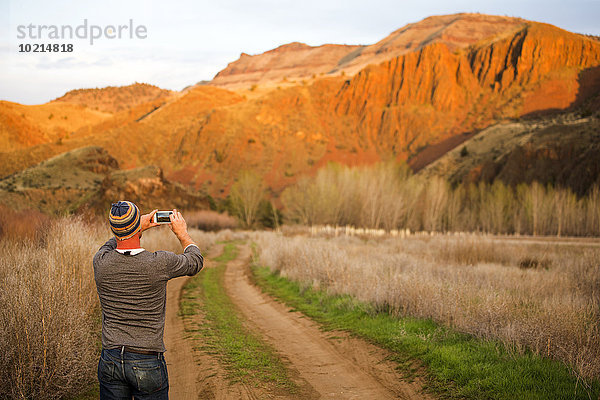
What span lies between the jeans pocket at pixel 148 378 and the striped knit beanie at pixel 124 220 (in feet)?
3.31

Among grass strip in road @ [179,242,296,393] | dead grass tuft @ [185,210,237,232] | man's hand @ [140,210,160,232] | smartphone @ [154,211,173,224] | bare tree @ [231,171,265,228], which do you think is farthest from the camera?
bare tree @ [231,171,265,228]

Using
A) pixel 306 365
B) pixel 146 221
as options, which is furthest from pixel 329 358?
pixel 146 221

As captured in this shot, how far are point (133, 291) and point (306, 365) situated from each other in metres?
4.46

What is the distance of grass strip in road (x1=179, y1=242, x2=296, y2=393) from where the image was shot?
258 inches

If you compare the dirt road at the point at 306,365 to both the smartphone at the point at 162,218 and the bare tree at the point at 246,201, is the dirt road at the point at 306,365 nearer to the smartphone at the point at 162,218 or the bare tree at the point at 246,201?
the smartphone at the point at 162,218

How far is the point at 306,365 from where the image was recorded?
7.22 meters

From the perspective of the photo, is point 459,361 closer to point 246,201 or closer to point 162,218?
point 162,218

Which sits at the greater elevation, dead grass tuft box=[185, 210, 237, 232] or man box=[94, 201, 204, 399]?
man box=[94, 201, 204, 399]

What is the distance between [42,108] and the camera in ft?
386

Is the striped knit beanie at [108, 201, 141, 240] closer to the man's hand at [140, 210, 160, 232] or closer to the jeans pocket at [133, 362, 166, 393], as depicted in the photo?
the man's hand at [140, 210, 160, 232]

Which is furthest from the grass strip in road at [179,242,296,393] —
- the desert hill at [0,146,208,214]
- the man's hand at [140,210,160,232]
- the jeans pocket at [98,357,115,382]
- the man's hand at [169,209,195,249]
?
the desert hill at [0,146,208,214]

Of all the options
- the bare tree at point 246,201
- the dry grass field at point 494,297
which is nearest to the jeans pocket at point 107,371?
the dry grass field at point 494,297

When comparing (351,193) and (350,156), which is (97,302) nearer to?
(351,193)

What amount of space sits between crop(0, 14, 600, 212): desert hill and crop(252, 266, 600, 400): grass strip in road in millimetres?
67061
